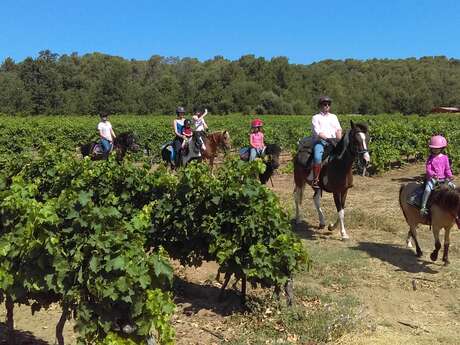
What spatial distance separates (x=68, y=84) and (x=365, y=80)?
5844cm

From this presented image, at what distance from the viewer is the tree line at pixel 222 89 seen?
78688mm

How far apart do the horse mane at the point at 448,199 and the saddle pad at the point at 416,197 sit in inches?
13.5

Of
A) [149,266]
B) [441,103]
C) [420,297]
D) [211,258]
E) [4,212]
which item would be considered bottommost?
[420,297]

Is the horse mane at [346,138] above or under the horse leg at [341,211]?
above

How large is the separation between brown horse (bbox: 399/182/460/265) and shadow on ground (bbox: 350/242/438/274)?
0.76ft

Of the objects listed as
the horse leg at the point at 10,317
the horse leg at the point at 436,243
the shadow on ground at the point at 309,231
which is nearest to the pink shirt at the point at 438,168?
the horse leg at the point at 436,243

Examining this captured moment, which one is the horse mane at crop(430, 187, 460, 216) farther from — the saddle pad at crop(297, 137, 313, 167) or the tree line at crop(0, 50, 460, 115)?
the tree line at crop(0, 50, 460, 115)

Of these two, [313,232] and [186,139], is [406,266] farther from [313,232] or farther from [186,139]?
[186,139]

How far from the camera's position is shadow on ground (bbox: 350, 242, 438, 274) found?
325 inches

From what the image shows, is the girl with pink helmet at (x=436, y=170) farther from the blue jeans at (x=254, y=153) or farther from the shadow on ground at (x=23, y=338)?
the shadow on ground at (x=23, y=338)

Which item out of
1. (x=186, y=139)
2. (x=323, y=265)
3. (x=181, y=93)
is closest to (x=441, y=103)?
(x=181, y=93)

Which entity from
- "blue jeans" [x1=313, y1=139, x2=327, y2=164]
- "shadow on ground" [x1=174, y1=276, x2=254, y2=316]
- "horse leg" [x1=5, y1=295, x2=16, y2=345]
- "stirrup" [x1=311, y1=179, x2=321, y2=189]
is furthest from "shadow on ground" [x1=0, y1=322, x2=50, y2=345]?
"blue jeans" [x1=313, y1=139, x2=327, y2=164]

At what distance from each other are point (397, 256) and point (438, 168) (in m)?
1.75

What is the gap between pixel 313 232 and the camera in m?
10.6
